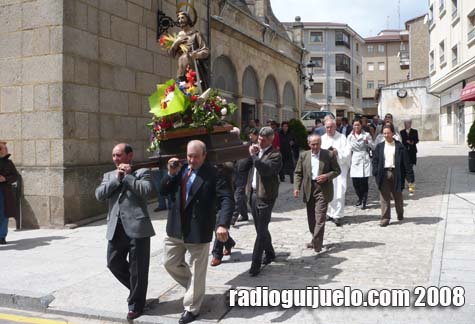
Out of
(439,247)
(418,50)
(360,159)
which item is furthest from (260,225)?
(418,50)

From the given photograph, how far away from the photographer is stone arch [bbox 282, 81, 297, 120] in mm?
22828

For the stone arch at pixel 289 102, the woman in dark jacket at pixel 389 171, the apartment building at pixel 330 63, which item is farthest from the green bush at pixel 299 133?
the apartment building at pixel 330 63

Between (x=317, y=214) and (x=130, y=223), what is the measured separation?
129 inches

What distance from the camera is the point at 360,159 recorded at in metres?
10.3

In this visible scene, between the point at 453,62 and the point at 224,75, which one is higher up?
the point at 453,62

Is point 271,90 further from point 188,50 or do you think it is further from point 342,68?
point 342,68

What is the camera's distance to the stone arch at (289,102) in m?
22.8

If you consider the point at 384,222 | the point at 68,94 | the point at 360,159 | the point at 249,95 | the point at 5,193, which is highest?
the point at 249,95

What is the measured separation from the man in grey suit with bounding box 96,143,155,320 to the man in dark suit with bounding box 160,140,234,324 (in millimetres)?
245

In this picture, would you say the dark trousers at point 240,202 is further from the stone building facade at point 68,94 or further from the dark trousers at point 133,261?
the dark trousers at point 133,261

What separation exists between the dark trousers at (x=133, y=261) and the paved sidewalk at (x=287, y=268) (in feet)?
0.73

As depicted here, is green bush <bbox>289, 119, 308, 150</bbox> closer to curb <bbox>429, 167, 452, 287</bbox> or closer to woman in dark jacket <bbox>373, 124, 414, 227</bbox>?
curb <bbox>429, 167, 452, 287</bbox>

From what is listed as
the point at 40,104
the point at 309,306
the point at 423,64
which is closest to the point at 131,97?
the point at 40,104

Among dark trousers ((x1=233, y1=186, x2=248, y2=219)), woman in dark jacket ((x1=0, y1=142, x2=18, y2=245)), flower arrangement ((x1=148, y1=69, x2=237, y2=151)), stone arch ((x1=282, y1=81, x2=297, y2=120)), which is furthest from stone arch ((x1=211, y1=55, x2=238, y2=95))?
flower arrangement ((x1=148, y1=69, x2=237, y2=151))
